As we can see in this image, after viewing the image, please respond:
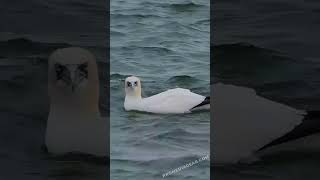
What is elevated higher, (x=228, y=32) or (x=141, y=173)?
(x=228, y=32)

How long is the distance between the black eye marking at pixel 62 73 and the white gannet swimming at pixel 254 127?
648 mm

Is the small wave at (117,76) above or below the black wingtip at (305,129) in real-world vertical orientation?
above

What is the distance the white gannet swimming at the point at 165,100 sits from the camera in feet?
9.69

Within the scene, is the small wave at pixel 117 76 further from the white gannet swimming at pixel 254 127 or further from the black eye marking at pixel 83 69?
the white gannet swimming at pixel 254 127

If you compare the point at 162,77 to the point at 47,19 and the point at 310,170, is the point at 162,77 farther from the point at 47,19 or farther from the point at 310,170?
the point at 310,170

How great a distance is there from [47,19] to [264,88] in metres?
1.01

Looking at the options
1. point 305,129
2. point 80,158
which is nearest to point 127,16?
point 80,158

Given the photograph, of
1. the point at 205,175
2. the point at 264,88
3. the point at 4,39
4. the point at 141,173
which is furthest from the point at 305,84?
the point at 4,39

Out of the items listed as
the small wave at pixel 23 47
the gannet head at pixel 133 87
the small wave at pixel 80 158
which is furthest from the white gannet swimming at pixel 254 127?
the small wave at pixel 23 47

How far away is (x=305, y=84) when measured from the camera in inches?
119

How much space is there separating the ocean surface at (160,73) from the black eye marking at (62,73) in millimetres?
193

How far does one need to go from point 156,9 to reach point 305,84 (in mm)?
743

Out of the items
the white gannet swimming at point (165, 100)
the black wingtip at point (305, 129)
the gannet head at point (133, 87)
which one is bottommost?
the black wingtip at point (305, 129)

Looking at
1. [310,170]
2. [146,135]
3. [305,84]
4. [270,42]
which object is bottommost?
[310,170]
